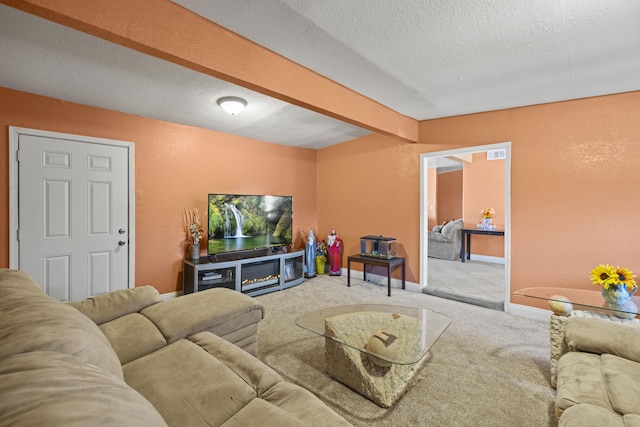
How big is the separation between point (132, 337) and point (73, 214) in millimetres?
2198

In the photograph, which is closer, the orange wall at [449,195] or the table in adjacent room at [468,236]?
the table in adjacent room at [468,236]

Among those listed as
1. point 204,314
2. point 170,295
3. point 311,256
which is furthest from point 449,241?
point 204,314

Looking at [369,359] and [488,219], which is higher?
[488,219]

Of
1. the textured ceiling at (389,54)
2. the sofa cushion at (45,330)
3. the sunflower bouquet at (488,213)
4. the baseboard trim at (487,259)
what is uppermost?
the textured ceiling at (389,54)

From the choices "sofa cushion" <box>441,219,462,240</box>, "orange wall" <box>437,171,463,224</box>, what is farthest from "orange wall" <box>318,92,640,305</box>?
"orange wall" <box>437,171,463,224</box>

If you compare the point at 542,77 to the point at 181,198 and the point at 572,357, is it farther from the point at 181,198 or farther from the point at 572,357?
the point at 181,198

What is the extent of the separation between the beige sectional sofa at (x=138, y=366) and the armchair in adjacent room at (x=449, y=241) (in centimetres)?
539

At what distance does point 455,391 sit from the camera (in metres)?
1.96

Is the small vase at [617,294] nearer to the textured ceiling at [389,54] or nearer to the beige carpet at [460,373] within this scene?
the beige carpet at [460,373]

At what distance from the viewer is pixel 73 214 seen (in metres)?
3.05

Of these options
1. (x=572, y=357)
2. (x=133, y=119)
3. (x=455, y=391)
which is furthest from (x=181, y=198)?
(x=572, y=357)

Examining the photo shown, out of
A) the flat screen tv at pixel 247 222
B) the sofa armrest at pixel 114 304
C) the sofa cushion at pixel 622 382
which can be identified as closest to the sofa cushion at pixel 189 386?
the sofa armrest at pixel 114 304

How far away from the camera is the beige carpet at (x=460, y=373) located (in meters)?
1.74

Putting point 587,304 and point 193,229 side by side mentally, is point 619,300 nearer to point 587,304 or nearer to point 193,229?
point 587,304
